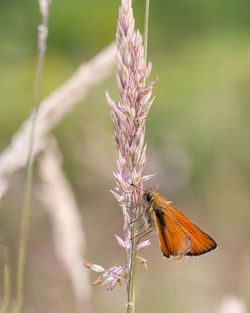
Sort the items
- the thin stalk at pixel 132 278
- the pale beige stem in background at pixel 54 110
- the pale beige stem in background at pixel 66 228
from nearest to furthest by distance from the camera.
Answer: the thin stalk at pixel 132 278 < the pale beige stem in background at pixel 54 110 < the pale beige stem in background at pixel 66 228

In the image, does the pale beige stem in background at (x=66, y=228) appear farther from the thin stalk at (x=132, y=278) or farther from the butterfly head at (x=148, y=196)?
the thin stalk at (x=132, y=278)

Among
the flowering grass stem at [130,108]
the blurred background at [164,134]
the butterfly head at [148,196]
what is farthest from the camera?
the blurred background at [164,134]

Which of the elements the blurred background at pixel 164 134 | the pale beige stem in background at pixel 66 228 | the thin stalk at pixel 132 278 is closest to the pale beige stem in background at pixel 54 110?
the pale beige stem in background at pixel 66 228

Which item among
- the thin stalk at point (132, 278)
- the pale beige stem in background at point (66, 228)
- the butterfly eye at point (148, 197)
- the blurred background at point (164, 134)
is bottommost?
the thin stalk at point (132, 278)

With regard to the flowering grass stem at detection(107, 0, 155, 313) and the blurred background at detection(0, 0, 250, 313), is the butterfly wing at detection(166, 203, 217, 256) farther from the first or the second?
the blurred background at detection(0, 0, 250, 313)

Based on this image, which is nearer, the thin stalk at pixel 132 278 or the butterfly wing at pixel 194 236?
the thin stalk at pixel 132 278

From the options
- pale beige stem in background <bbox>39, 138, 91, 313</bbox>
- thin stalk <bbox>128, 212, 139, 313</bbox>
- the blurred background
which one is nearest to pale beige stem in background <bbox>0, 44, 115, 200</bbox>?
pale beige stem in background <bbox>39, 138, 91, 313</bbox>
